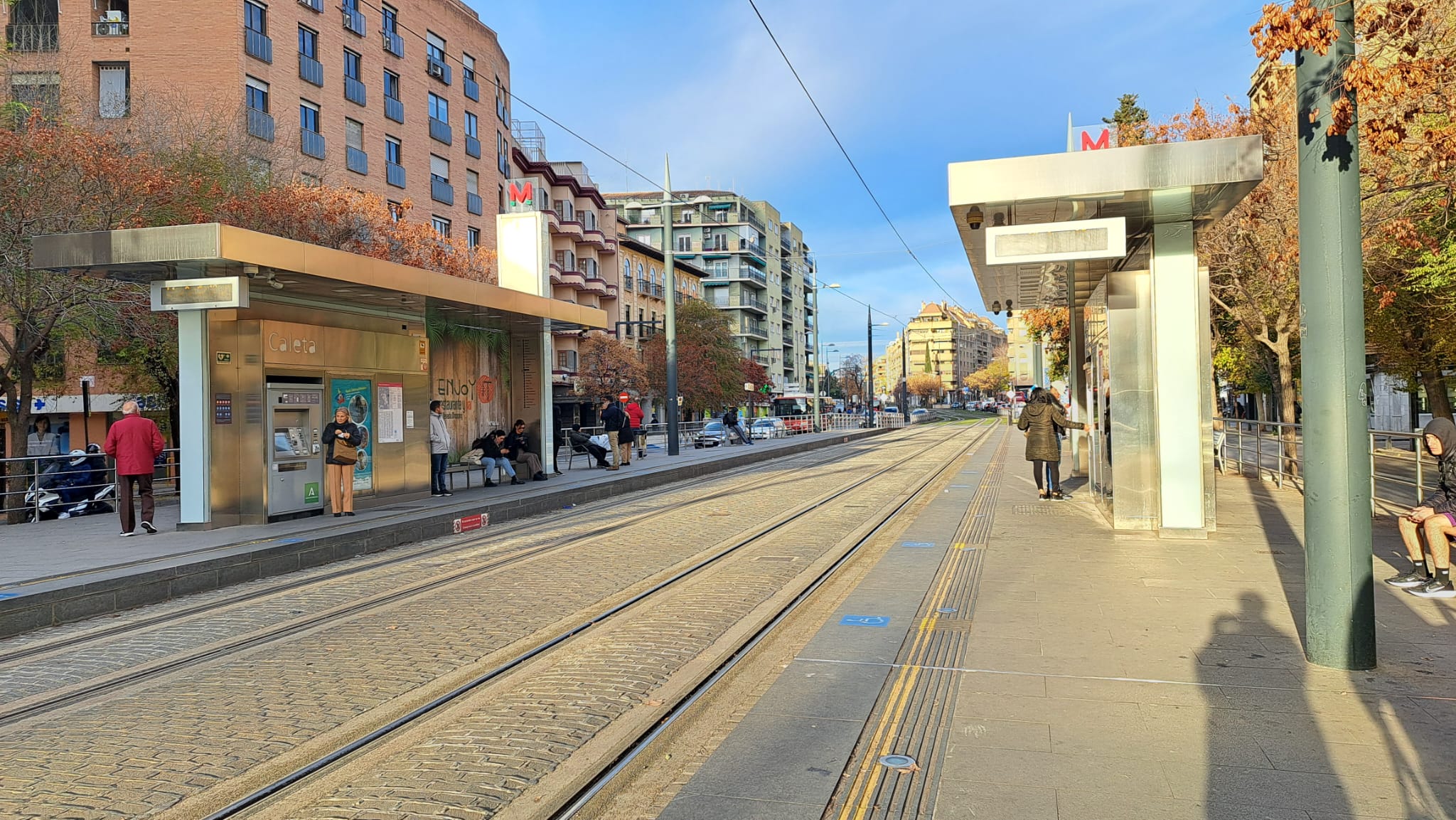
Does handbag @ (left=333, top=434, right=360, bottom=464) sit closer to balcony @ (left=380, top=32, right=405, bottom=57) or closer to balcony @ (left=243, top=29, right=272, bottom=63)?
balcony @ (left=243, top=29, right=272, bottom=63)

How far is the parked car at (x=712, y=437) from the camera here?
41562 mm

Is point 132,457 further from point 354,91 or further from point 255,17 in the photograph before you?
point 354,91

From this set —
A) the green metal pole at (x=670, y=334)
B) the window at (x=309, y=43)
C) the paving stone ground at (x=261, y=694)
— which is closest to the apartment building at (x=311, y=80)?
the window at (x=309, y=43)

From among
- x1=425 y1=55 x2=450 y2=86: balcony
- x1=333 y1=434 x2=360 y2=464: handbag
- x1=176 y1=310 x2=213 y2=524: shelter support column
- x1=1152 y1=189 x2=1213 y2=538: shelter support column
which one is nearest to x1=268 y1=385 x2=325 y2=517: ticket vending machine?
x1=333 y1=434 x2=360 y2=464: handbag

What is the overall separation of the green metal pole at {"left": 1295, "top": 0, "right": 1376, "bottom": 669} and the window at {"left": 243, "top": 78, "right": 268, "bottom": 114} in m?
34.9

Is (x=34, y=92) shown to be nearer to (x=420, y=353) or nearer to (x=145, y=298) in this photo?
(x=145, y=298)

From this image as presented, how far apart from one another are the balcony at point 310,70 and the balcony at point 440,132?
6897 millimetres

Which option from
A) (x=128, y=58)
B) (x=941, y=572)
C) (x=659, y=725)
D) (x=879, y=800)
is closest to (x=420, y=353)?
(x=941, y=572)

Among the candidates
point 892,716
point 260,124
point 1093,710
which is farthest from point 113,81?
point 1093,710

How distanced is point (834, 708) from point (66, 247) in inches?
410

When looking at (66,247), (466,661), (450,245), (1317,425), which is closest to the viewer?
(1317,425)

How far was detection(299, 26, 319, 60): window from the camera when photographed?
36000 millimetres

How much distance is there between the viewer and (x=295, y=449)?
13281mm

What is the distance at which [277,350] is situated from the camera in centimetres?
1283
